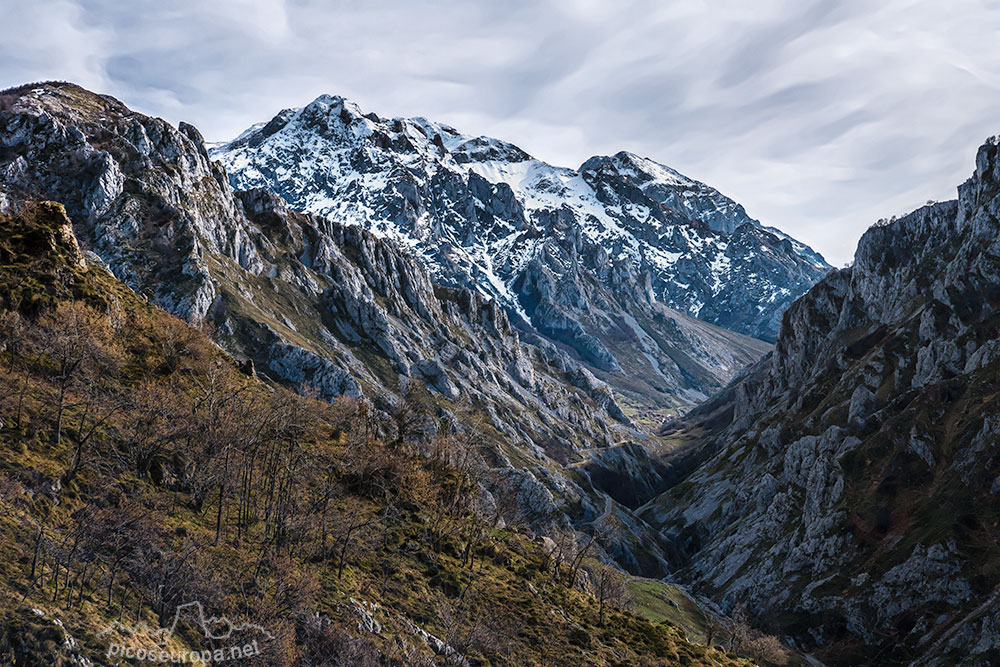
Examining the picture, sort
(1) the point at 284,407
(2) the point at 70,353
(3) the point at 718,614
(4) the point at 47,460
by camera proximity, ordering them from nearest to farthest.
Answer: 1. (4) the point at 47,460
2. (2) the point at 70,353
3. (1) the point at 284,407
4. (3) the point at 718,614

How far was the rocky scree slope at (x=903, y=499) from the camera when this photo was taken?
107875 mm

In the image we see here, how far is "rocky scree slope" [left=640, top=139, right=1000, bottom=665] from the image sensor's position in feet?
354

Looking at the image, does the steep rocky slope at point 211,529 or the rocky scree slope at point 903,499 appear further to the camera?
the rocky scree slope at point 903,499

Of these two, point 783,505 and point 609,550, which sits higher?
point 783,505

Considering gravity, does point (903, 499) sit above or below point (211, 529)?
below

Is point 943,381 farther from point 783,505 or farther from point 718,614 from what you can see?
point 718,614

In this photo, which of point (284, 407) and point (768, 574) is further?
point (768, 574)

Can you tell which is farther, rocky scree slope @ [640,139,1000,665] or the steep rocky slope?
rocky scree slope @ [640,139,1000,665]

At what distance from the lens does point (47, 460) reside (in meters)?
35.0

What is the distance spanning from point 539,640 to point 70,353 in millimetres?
41695

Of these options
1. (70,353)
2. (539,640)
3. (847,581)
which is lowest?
(847,581)

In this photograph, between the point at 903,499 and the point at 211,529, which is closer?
the point at 211,529

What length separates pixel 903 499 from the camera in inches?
5202

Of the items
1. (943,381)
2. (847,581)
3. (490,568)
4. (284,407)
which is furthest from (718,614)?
(284,407)
